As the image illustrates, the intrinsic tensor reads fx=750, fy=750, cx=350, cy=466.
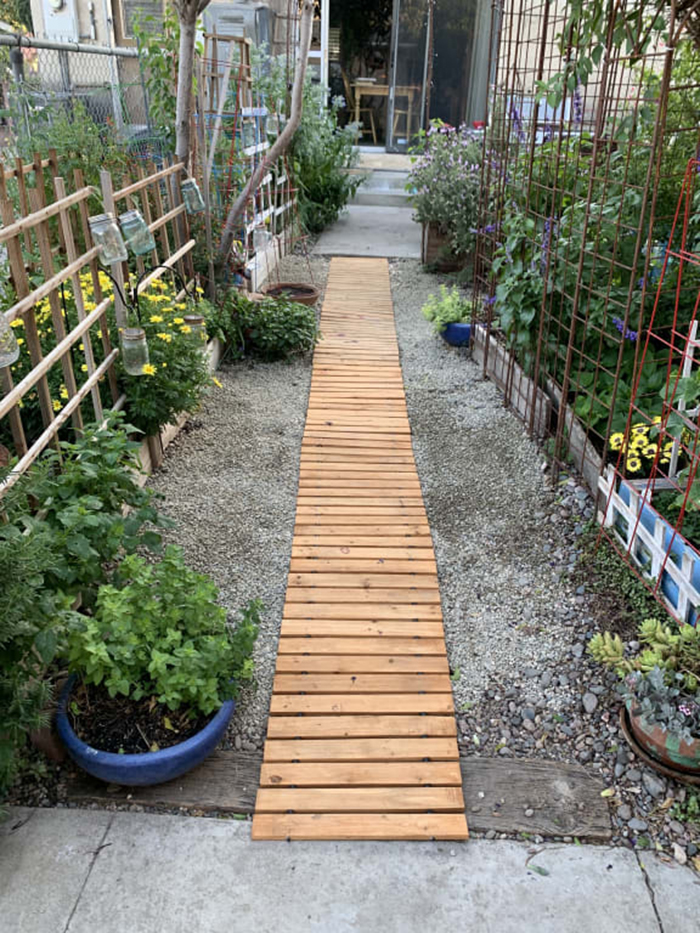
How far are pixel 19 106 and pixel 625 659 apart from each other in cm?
484

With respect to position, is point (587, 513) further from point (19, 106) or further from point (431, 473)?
point (19, 106)

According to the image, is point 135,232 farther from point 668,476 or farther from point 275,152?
point 668,476

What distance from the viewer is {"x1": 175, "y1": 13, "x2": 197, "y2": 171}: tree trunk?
4323mm

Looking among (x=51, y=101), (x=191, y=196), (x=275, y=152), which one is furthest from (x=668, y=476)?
(x=51, y=101)

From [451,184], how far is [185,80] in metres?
3.27

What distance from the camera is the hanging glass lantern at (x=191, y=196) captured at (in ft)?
15.6

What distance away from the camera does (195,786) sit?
2225mm

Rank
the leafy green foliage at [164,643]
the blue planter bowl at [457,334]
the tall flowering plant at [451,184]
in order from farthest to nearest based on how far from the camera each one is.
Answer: the tall flowering plant at [451,184] → the blue planter bowl at [457,334] → the leafy green foliage at [164,643]

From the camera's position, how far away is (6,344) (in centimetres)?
212

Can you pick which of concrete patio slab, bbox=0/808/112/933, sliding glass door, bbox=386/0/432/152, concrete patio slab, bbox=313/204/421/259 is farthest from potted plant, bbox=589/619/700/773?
sliding glass door, bbox=386/0/432/152

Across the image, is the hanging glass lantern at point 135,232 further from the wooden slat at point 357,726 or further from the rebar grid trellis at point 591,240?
the wooden slat at point 357,726

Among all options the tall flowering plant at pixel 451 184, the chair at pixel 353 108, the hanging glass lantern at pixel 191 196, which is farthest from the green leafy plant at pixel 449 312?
the chair at pixel 353 108

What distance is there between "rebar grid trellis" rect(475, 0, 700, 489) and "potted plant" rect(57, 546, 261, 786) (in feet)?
6.06

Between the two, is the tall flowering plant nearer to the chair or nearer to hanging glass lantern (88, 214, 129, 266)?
hanging glass lantern (88, 214, 129, 266)
